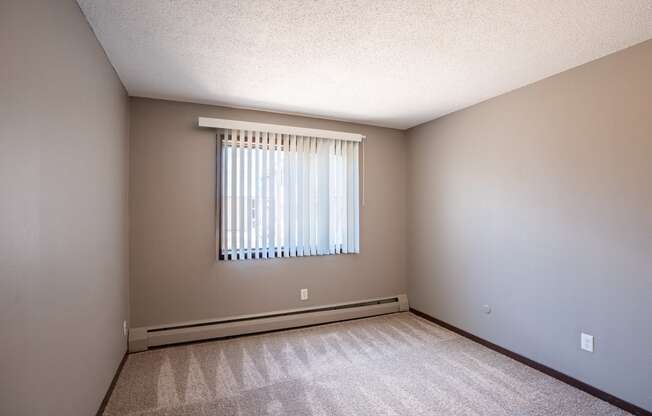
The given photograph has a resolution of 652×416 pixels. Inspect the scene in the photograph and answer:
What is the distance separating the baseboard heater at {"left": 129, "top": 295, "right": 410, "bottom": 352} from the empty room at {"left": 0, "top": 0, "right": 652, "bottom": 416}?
0.02m

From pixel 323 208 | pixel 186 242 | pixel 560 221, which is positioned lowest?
pixel 186 242

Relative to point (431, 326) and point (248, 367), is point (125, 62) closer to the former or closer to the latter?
point (248, 367)

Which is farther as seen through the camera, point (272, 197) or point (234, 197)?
point (272, 197)

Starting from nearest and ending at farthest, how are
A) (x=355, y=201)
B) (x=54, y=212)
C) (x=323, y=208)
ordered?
(x=54, y=212) < (x=323, y=208) < (x=355, y=201)

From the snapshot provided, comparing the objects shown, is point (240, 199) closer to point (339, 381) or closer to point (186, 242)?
point (186, 242)

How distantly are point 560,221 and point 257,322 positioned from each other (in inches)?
117

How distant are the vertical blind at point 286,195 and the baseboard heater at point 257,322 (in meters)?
0.67

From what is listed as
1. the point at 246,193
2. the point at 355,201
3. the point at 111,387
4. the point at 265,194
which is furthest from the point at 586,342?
the point at 111,387

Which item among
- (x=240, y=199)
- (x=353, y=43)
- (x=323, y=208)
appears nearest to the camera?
(x=353, y=43)

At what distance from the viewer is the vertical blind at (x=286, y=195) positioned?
125 inches

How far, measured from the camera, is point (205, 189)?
3.14 m

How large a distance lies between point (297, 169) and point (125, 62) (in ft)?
5.91

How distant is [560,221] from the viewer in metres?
2.40

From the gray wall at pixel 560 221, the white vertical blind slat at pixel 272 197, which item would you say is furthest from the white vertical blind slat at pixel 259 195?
the gray wall at pixel 560 221
